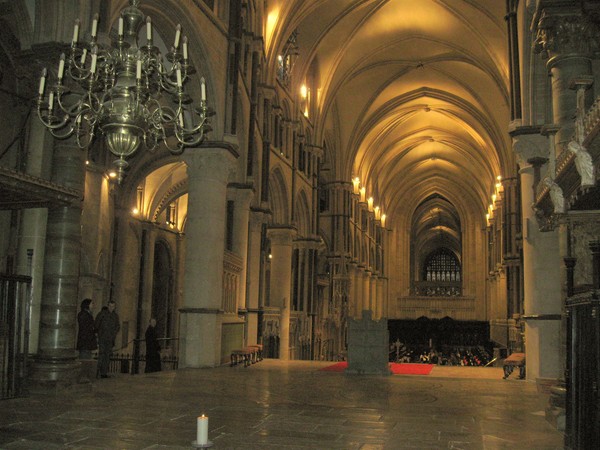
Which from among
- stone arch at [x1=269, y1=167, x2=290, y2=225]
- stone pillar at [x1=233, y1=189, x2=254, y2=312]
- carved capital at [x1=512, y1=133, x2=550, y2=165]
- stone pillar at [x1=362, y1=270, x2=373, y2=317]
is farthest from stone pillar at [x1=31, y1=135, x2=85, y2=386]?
stone pillar at [x1=362, y1=270, x2=373, y2=317]

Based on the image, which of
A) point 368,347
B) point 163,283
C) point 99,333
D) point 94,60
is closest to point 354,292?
point 163,283

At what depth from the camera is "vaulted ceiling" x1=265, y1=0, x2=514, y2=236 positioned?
2592 cm

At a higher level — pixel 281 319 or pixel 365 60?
pixel 365 60

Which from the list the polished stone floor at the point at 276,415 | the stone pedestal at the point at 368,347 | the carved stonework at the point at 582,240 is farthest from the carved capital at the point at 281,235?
the carved stonework at the point at 582,240

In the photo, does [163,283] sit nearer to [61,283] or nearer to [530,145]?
[530,145]

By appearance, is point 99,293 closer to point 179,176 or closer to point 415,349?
point 179,176

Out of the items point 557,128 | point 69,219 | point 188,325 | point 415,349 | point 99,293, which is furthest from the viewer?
point 415,349

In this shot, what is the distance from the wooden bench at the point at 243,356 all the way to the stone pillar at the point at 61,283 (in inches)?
274

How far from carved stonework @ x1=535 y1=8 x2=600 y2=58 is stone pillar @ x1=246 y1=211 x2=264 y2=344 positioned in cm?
1335

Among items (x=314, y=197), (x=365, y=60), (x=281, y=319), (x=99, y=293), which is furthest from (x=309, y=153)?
(x=99, y=293)

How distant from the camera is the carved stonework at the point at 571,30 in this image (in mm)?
8828

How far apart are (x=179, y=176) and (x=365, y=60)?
10.6 m

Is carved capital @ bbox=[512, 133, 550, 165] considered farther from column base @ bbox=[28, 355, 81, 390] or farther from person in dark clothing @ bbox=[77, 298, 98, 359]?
column base @ bbox=[28, 355, 81, 390]

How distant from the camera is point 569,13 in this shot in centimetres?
880
